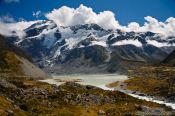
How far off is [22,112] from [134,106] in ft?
127

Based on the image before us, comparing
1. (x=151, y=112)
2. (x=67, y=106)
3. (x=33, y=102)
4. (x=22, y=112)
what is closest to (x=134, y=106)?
(x=151, y=112)

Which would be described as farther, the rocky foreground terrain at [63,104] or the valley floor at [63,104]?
the valley floor at [63,104]

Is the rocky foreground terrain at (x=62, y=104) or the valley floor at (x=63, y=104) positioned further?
the valley floor at (x=63, y=104)

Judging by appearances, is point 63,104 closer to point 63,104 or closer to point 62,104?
point 63,104

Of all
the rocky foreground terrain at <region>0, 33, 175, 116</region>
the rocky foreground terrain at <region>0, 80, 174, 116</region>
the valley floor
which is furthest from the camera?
the valley floor

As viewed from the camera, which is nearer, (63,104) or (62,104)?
(62,104)

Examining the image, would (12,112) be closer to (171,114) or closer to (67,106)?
(67,106)

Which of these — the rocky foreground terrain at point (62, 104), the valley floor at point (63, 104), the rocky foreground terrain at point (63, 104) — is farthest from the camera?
the valley floor at point (63, 104)

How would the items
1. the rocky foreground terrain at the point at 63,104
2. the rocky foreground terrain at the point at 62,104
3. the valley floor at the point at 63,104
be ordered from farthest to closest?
→ 1. the valley floor at the point at 63,104
2. the rocky foreground terrain at the point at 63,104
3. the rocky foreground terrain at the point at 62,104

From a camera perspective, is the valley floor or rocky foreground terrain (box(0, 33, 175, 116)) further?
the valley floor

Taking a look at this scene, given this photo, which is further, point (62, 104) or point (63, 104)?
point (63, 104)

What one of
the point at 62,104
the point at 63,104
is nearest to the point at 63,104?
the point at 63,104

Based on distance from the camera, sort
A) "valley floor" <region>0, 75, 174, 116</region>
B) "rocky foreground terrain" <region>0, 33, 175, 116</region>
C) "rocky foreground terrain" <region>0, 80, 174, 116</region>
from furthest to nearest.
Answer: "valley floor" <region>0, 75, 174, 116</region> < "rocky foreground terrain" <region>0, 80, 174, 116</region> < "rocky foreground terrain" <region>0, 33, 175, 116</region>

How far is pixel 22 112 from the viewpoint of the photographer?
90000 millimetres
